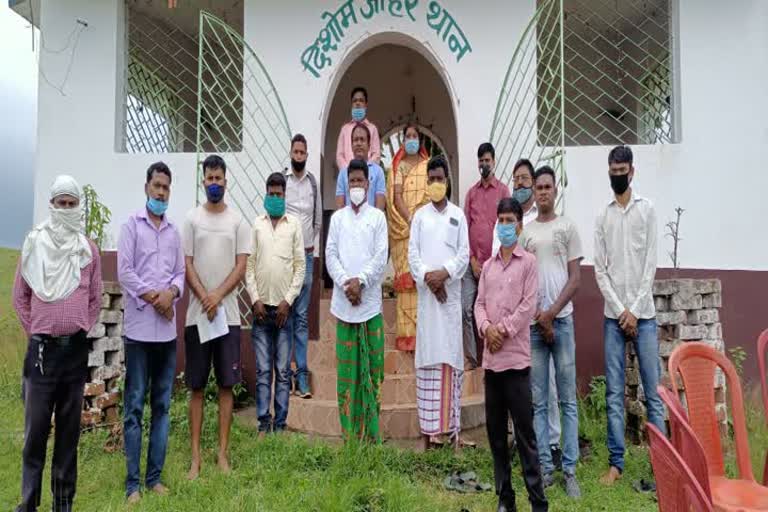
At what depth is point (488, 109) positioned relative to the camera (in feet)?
17.9

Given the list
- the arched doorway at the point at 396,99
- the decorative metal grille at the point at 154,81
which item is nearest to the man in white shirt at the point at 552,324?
the decorative metal grille at the point at 154,81

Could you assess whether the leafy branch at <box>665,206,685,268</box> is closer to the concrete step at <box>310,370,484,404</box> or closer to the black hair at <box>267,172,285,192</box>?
the concrete step at <box>310,370,484,404</box>

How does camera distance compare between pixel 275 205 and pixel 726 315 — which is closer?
pixel 275 205

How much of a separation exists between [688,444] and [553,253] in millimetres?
1893

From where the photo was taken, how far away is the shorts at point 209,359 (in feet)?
11.3

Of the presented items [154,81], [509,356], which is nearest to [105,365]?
[509,356]

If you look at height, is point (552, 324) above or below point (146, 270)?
below

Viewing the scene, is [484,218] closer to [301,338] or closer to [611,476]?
[301,338]

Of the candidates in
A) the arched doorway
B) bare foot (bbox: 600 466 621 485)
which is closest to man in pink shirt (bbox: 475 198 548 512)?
bare foot (bbox: 600 466 621 485)

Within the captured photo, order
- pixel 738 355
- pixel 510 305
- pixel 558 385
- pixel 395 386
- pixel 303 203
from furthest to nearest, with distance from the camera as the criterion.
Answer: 1. pixel 738 355
2. pixel 303 203
3. pixel 395 386
4. pixel 558 385
5. pixel 510 305

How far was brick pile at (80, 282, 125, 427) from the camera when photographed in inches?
168

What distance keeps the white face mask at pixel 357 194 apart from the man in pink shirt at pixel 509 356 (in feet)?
3.43

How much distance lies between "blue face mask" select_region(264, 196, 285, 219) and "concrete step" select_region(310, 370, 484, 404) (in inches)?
48.7

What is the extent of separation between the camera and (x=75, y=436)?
298 centimetres
